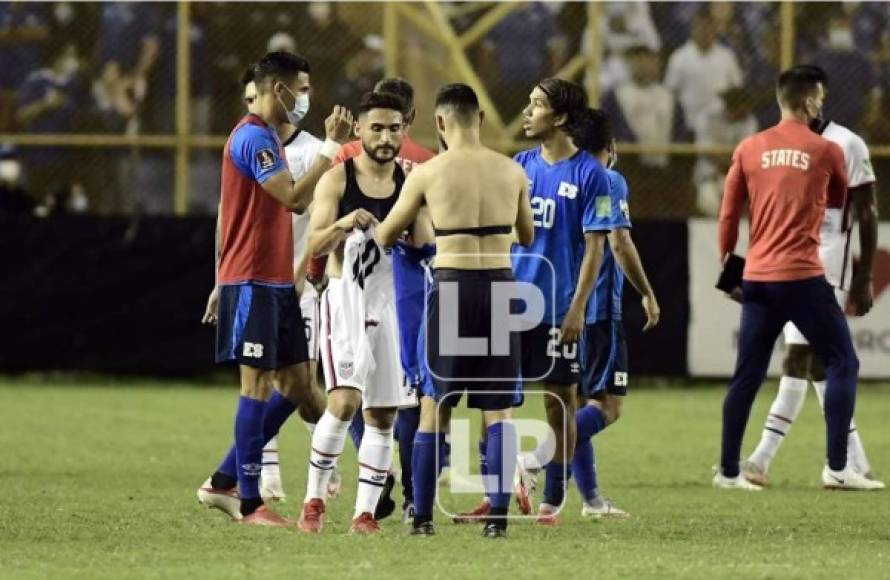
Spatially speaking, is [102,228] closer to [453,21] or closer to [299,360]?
[453,21]

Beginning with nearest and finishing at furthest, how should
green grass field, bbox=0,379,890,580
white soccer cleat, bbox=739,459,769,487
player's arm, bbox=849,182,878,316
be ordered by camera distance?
green grass field, bbox=0,379,890,580 < player's arm, bbox=849,182,878,316 < white soccer cleat, bbox=739,459,769,487

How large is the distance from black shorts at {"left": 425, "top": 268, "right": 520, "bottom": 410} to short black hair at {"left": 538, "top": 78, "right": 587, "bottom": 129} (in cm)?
114

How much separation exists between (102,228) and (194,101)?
1880mm

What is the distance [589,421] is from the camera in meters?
11.0

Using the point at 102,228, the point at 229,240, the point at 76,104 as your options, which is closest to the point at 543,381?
the point at 229,240

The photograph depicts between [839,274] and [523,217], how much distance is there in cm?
423

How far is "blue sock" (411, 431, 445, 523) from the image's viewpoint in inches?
368

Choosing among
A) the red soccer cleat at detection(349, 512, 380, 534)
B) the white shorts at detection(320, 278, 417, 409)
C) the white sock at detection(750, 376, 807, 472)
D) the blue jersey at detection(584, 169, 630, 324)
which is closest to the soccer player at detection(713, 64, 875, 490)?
the white sock at detection(750, 376, 807, 472)

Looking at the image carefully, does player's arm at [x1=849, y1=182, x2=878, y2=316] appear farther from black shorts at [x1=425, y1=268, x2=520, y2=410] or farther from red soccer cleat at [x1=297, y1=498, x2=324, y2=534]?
red soccer cleat at [x1=297, y1=498, x2=324, y2=534]

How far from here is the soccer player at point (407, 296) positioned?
9789 millimetres

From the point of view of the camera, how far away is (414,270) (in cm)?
998

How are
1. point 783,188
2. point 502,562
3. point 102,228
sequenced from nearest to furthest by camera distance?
point 502,562 → point 783,188 → point 102,228

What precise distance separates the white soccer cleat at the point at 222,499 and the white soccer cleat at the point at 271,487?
0.70 m

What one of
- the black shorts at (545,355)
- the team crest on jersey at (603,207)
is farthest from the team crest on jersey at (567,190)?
the black shorts at (545,355)
